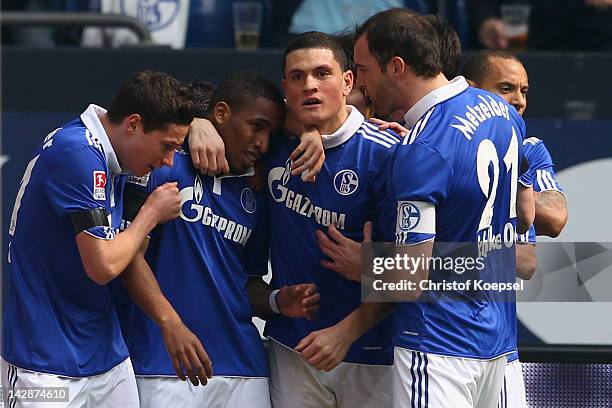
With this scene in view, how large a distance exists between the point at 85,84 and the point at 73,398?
3.21 meters

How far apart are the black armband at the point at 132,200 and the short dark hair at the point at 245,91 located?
416 millimetres

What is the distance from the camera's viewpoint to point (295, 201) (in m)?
4.45

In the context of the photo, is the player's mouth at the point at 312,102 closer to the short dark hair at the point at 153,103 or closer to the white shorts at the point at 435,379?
the short dark hair at the point at 153,103

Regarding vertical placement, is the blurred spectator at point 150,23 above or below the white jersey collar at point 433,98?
above

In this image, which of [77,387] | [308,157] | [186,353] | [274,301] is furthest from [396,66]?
[77,387]

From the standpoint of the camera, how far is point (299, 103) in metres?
4.39

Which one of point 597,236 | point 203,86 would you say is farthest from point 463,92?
point 597,236

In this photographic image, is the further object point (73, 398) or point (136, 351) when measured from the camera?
point (136, 351)

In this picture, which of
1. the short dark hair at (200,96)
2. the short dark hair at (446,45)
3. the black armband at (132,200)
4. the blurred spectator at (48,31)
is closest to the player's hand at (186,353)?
the black armband at (132,200)

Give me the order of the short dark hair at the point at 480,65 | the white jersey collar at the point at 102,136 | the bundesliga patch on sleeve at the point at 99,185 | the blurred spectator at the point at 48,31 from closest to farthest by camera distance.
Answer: the bundesliga patch on sleeve at the point at 99,185, the white jersey collar at the point at 102,136, the short dark hair at the point at 480,65, the blurred spectator at the point at 48,31

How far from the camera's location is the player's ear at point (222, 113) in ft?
14.8

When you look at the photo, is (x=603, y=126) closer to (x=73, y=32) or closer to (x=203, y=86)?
(x=203, y=86)

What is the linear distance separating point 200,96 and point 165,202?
0.64 m

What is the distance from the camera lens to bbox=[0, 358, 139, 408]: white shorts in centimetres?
421
